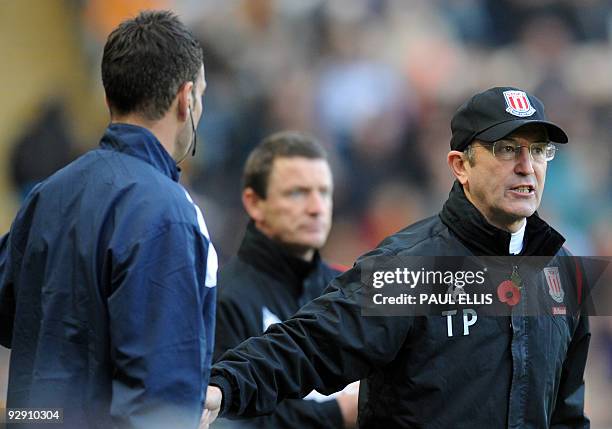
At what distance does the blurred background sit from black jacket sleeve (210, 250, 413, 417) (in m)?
4.97

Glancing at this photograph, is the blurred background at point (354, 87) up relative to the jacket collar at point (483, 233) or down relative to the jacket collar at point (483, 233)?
up

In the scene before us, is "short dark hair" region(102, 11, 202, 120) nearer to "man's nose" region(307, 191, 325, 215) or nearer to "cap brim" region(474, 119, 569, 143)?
"cap brim" region(474, 119, 569, 143)

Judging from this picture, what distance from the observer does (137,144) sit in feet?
8.74

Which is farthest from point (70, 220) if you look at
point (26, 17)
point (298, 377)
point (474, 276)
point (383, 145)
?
point (26, 17)

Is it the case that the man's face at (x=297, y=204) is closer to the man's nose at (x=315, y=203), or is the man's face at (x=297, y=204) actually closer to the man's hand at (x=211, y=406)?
the man's nose at (x=315, y=203)

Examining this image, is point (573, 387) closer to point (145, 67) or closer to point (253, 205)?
point (145, 67)

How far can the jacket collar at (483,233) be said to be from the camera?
3.29 metres

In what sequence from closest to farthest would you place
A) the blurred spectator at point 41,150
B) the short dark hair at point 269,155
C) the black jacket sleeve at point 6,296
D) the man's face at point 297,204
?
the black jacket sleeve at point 6,296 < the man's face at point 297,204 < the short dark hair at point 269,155 < the blurred spectator at point 41,150

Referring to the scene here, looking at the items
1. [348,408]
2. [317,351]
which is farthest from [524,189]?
[348,408]

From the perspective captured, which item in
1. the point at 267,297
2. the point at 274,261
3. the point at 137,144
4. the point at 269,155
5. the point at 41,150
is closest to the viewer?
the point at 137,144

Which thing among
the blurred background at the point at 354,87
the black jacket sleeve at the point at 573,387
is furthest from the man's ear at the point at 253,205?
the blurred background at the point at 354,87

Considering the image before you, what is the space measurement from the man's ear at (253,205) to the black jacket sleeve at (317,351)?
1.63 meters

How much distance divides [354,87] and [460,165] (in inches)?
208

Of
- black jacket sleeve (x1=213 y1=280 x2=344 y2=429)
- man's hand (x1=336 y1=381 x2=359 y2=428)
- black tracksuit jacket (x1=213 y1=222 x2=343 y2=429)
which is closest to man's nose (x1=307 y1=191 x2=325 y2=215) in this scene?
black tracksuit jacket (x1=213 y1=222 x2=343 y2=429)
